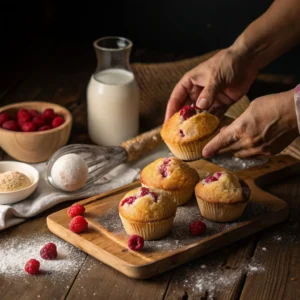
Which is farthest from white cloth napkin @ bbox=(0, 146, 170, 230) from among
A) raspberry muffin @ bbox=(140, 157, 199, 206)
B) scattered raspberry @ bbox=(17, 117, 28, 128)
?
raspberry muffin @ bbox=(140, 157, 199, 206)

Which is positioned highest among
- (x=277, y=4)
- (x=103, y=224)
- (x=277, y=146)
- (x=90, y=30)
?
(x=277, y=4)

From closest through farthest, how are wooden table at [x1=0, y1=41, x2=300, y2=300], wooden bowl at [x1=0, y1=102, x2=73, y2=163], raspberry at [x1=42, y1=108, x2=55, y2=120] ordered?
wooden table at [x1=0, y1=41, x2=300, y2=300]
wooden bowl at [x1=0, y1=102, x2=73, y2=163]
raspberry at [x1=42, y1=108, x2=55, y2=120]

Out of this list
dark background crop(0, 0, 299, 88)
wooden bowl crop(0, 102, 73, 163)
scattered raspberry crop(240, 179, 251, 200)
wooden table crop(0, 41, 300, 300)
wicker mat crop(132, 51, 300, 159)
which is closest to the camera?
wooden table crop(0, 41, 300, 300)

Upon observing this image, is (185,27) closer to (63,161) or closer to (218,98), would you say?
(218,98)

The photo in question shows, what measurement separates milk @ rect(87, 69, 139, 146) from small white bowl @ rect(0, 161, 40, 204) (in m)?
0.39

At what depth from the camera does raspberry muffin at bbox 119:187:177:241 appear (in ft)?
6.12

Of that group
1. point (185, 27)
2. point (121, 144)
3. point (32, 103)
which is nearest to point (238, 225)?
point (121, 144)

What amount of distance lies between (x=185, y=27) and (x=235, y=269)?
6.36ft

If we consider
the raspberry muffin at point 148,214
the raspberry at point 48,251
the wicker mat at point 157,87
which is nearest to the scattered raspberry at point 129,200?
the raspberry muffin at point 148,214

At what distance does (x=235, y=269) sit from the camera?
1.84m

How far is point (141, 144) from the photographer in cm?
246

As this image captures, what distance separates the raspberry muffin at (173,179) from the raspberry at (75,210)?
0.65ft

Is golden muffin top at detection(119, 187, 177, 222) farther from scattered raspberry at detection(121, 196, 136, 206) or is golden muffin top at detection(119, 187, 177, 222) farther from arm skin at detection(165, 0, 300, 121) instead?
arm skin at detection(165, 0, 300, 121)

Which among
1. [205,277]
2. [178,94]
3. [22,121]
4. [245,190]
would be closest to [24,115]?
[22,121]
